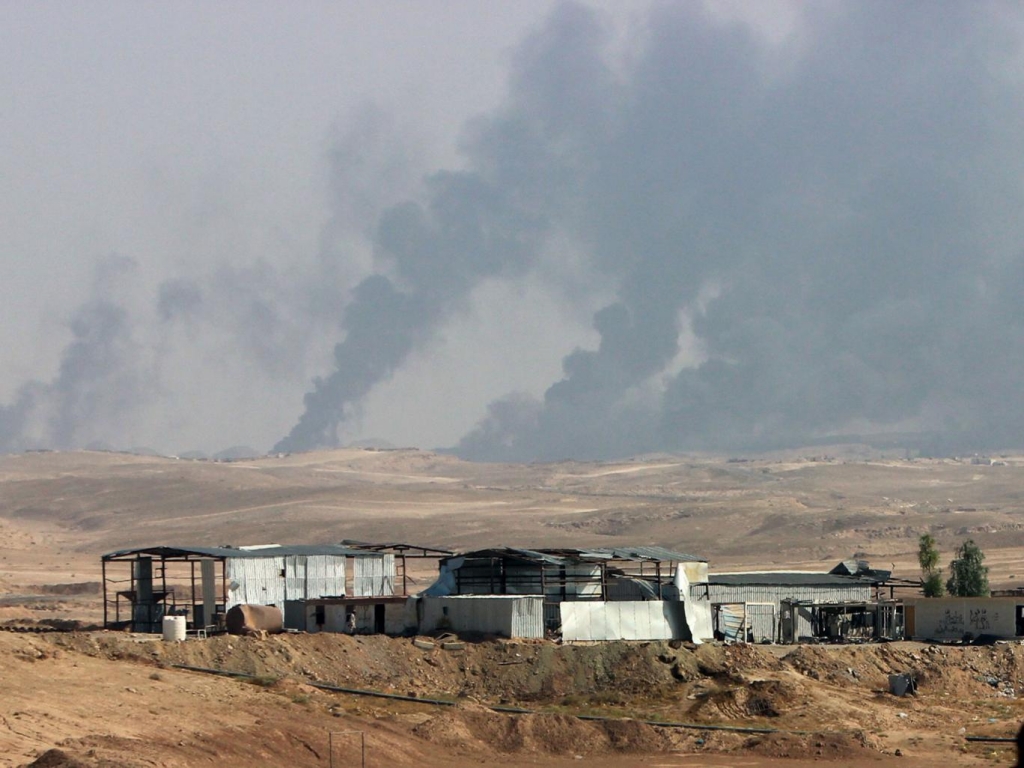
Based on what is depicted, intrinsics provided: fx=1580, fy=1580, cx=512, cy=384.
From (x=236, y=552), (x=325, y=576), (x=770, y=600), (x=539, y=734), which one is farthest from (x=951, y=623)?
(x=236, y=552)

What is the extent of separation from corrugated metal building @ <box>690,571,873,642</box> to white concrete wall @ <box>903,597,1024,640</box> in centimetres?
250

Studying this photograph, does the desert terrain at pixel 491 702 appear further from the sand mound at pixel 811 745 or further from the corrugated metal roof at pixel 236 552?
the corrugated metal roof at pixel 236 552

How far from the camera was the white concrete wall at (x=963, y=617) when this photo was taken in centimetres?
5838

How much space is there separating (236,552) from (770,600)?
19.8 meters

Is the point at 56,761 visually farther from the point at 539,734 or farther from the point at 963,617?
the point at 963,617

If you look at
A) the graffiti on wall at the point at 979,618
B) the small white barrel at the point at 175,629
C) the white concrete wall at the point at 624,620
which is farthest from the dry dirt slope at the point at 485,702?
the graffiti on wall at the point at 979,618

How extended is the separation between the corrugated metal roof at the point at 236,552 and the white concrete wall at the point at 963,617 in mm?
21029

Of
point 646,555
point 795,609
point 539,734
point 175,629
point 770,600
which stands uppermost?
point 646,555

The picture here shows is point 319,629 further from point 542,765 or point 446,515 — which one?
point 446,515

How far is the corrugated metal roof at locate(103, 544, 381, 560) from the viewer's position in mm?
54500

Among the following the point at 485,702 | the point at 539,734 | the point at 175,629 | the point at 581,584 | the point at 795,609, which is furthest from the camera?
the point at 795,609

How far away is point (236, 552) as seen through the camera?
56594 mm

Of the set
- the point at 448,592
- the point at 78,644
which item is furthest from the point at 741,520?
the point at 78,644

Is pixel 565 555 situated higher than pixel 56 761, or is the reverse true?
pixel 565 555
